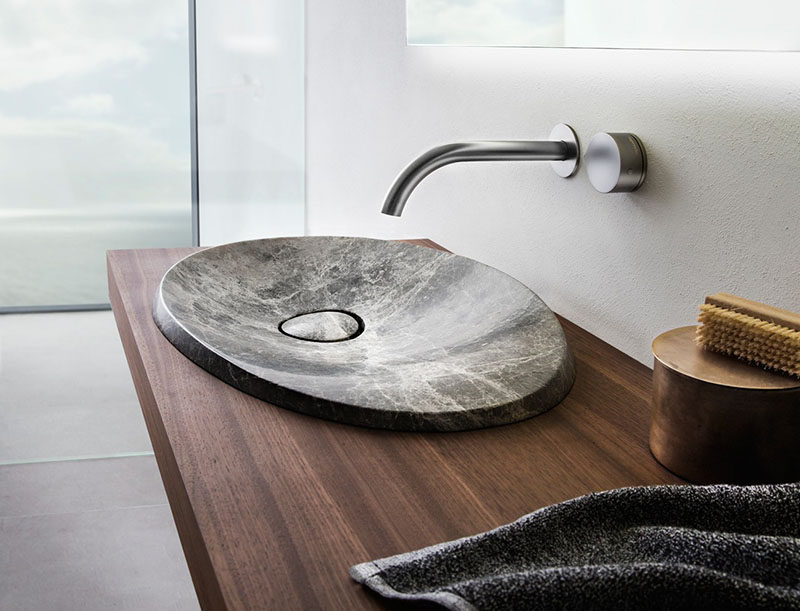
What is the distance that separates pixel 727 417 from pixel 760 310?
0.10 meters

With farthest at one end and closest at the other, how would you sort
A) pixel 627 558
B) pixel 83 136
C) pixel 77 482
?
1. pixel 83 136
2. pixel 77 482
3. pixel 627 558

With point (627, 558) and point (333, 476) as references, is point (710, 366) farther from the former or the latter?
point (333, 476)

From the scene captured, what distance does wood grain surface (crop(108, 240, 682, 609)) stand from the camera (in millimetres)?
556

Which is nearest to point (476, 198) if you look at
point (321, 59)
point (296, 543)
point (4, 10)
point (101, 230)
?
point (296, 543)

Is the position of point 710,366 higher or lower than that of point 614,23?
lower

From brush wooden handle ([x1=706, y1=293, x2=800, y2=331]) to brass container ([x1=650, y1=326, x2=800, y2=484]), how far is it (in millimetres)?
40

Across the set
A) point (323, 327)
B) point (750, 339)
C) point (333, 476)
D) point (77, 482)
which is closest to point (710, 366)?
point (750, 339)

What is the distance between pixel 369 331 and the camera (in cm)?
106

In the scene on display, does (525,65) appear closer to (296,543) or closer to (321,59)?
(296,543)

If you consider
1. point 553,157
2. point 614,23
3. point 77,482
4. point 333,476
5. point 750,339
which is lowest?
point 77,482

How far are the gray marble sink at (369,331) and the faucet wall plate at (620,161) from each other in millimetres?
161

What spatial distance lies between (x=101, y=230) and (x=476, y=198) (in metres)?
1.33

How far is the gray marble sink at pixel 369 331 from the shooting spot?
30.7 inches

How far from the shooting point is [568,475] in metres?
0.69
